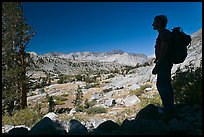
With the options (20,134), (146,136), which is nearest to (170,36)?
(146,136)

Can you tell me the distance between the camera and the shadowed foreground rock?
17.0 feet

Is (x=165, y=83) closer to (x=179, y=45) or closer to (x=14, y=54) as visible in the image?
(x=179, y=45)

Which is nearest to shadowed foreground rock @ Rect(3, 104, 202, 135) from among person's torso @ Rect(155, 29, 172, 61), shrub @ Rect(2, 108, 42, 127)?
person's torso @ Rect(155, 29, 172, 61)

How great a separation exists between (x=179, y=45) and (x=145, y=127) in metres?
2.04

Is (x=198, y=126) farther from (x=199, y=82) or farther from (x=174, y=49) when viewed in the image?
(x=199, y=82)

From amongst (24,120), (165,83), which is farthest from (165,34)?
(24,120)

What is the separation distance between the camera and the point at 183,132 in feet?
16.9

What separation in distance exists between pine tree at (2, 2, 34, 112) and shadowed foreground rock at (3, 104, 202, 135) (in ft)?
41.9

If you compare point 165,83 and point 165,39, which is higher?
point 165,39

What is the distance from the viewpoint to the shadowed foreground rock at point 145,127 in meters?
5.19

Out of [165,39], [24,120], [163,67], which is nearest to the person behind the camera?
[165,39]

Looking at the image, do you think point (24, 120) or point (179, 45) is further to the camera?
point (24, 120)

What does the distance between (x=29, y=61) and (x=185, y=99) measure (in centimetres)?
1440

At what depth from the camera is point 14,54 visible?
756 inches
